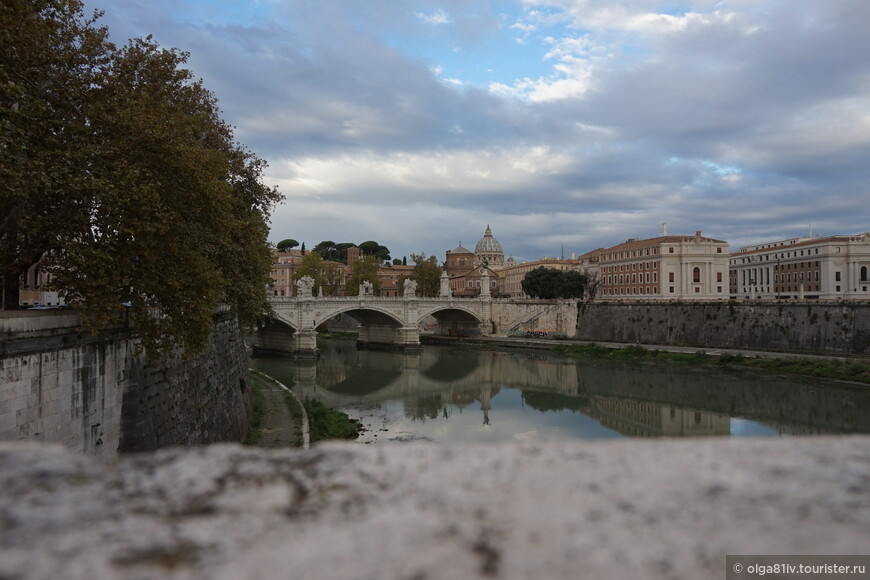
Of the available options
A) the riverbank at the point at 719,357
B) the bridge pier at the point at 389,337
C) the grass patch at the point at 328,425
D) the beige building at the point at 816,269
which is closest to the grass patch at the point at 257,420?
the grass patch at the point at 328,425

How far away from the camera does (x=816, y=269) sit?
62.9 meters

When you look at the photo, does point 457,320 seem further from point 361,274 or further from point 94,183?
point 94,183

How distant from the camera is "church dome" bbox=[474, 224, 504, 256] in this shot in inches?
4867

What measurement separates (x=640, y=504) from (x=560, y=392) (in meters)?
30.3

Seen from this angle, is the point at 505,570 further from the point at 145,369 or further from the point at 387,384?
the point at 387,384

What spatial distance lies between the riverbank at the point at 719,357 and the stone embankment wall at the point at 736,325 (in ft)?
7.48

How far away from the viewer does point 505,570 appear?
5.38 feet

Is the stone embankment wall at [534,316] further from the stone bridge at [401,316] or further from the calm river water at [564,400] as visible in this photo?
the calm river water at [564,400]

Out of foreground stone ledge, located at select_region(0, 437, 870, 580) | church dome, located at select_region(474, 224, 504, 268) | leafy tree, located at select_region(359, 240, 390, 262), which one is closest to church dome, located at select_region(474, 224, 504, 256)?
church dome, located at select_region(474, 224, 504, 268)

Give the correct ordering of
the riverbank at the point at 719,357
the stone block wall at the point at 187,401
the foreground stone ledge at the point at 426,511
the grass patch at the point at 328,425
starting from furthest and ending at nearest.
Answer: the riverbank at the point at 719,357, the grass patch at the point at 328,425, the stone block wall at the point at 187,401, the foreground stone ledge at the point at 426,511

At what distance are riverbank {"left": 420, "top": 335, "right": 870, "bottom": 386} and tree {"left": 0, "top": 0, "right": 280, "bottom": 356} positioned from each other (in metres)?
31.4

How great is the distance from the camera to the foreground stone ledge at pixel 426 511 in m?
1.64

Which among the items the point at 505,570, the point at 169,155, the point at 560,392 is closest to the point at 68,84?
the point at 169,155

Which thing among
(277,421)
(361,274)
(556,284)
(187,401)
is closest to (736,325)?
(556,284)
